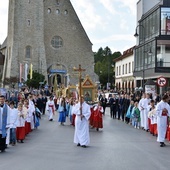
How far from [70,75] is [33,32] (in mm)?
10289

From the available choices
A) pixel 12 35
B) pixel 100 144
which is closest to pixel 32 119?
pixel 100 144

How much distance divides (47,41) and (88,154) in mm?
66242

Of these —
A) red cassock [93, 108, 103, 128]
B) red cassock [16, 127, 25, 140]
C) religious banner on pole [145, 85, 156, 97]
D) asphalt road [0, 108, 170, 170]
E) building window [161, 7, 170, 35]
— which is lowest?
asphalt road [0, 108, 170, 170]

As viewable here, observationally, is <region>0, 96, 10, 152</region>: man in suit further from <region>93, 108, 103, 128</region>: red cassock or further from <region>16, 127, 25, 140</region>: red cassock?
<region>93, 108, 103, 128</region>: red cassock

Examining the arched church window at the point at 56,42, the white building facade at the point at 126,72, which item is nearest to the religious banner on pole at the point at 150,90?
the white building facade at the point at 126,72

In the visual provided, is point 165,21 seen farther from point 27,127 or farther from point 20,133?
point 20,133

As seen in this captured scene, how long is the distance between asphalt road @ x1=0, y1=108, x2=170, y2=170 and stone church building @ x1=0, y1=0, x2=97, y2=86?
56998mm

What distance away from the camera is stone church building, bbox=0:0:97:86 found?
241 ft

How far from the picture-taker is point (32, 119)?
19.7 metres

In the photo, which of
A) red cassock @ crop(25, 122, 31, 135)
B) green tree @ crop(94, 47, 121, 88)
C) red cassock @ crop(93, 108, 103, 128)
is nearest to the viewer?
red cassock @ crop(25, 122, 31, 135)

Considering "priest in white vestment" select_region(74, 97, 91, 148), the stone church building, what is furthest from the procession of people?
the stone church building

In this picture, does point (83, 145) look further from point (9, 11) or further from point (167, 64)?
point (9, 11)

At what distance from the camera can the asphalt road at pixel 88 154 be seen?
10.2 m

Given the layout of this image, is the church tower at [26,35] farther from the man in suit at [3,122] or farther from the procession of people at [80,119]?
the man in suit at [3,122]
